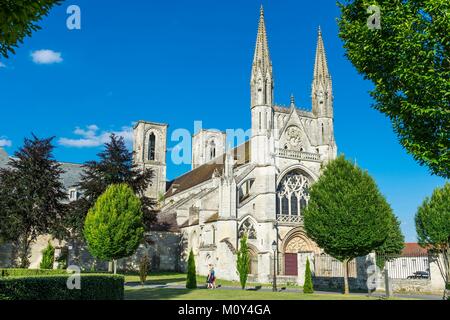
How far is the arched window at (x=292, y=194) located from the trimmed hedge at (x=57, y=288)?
26859 millimetres

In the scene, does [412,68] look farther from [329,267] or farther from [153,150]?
[153,150]

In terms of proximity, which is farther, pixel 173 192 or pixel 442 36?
pixel 173 192

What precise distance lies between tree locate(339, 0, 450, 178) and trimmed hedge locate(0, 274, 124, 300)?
433 inches

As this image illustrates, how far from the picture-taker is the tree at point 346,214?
25.3 metres

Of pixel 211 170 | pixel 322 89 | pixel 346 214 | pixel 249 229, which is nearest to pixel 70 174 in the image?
pixel 211 170

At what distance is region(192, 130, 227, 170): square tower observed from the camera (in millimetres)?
72688

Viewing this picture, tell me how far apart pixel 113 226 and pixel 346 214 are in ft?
46.3

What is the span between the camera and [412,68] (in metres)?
12.6

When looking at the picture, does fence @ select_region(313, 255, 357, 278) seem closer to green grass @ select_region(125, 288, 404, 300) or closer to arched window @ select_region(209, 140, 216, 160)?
green grass @ select_region(125, 288, 404, 300)

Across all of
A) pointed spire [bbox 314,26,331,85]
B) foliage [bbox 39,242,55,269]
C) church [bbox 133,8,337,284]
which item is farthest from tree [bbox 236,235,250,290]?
pointed spire [bbox 314,26,331,85]

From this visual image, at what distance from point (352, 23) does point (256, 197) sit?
26464 millimetres
